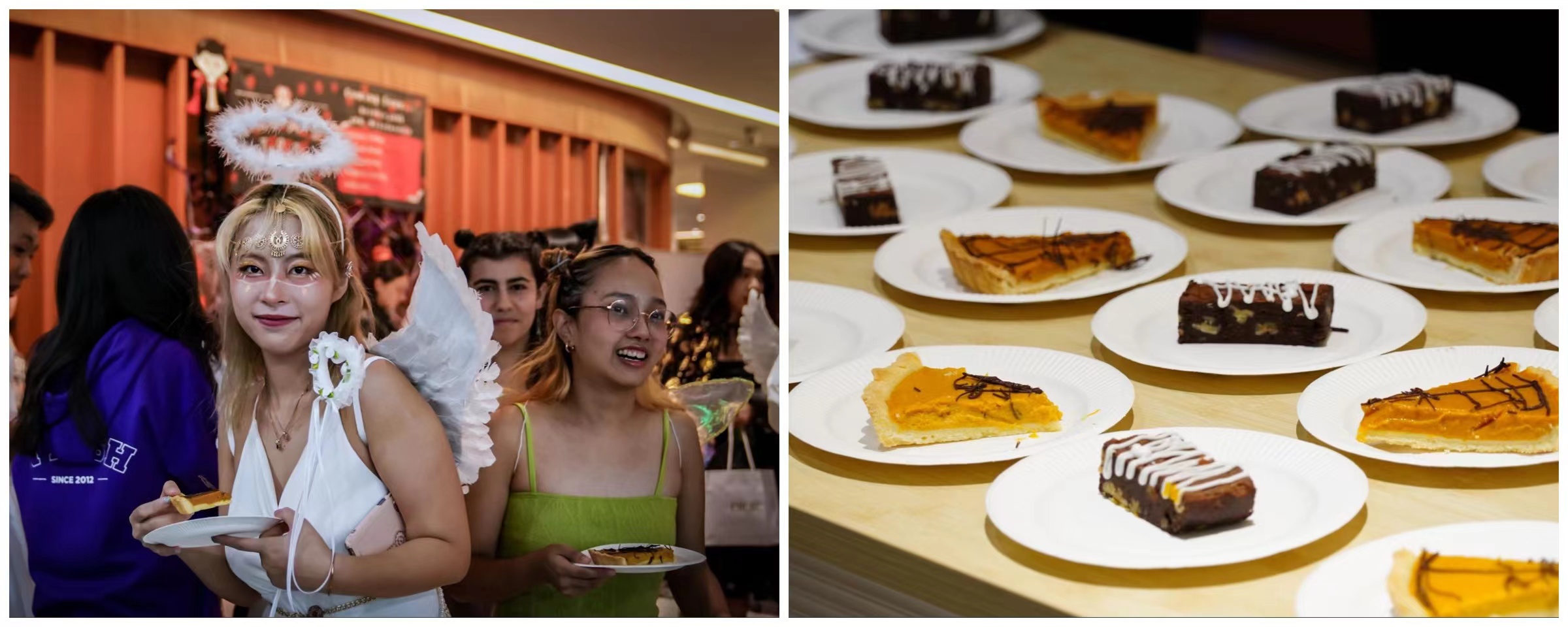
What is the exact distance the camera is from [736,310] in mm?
2496

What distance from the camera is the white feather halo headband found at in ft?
7.32

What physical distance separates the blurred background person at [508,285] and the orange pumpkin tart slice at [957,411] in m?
0.67

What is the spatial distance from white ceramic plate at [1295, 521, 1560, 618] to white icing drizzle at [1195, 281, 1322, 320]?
0.57 meters

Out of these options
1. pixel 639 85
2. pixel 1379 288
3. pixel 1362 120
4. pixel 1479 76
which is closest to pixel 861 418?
pixel 639 85

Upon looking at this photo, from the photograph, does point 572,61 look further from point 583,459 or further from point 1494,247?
point 1494,247

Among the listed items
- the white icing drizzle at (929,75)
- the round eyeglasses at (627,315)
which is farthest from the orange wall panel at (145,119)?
the white icing drizzle at (929,75)

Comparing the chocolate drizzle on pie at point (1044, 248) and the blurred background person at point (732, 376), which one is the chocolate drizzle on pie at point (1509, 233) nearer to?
the chocolate drizzle on pie at point (1044, 248)

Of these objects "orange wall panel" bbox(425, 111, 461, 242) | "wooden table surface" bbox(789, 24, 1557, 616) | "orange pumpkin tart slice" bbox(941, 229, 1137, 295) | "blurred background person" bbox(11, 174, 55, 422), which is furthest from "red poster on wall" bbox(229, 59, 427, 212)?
"orange pumpkin tart slice" bbox(941, 229, 1137, 295)

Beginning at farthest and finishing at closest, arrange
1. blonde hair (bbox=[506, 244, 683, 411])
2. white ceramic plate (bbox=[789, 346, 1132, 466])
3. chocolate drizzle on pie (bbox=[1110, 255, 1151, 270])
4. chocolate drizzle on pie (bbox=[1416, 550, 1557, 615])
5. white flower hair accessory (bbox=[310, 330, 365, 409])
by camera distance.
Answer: chocolate drizzle on pie (bbox=[1110, 255, 1151, 270]), blonde hair (bbox=[506, 244, 683, 411]), white flower hair accessory (bbox=[310, 330, 365, 409]), white ceramic plate (bbox=[789, 346, 1132, 466]), chocolate drizzle on pie (bbox=[1416, 550, 1557, 615])

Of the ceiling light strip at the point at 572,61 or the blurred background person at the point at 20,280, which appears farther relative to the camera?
the ceiling light strip at the point at 572,61

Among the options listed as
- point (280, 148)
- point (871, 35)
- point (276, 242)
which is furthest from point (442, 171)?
point (871, 35)

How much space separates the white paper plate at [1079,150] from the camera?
317 centimetres

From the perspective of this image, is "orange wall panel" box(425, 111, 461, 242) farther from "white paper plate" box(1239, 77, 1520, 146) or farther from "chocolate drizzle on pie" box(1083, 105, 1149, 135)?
"white paper plate" box(1239, 77, 1520, 146)

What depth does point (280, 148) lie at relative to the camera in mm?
2275
